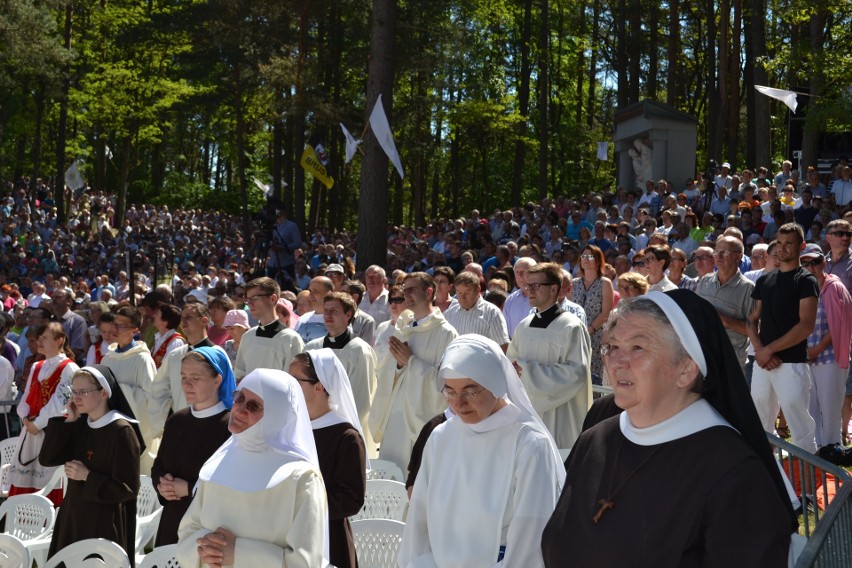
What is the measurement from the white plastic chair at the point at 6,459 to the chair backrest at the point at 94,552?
336 cm

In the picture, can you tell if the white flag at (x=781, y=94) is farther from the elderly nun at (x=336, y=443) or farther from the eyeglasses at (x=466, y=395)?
the eyeglasses at (x=466, y=395)

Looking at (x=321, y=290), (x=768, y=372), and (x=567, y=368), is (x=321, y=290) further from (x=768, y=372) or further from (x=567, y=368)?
(x=768, y=372)

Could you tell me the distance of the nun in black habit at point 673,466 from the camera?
8.45 ft

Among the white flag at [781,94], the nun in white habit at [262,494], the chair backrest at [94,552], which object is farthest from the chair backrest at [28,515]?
the white flag at [781,94]

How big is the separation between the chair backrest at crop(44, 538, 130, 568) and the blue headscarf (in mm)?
1031

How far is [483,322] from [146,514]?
10.9 feet

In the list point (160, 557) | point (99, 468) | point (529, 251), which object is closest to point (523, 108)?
point (529, 251)

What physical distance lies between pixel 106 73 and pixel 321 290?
111 ft

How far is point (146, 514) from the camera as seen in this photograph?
23.7ft

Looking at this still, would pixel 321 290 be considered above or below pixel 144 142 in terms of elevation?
below

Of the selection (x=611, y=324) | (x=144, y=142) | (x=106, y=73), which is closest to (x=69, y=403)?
(x=611, y=324)

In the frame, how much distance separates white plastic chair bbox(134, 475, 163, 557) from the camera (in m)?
6.80

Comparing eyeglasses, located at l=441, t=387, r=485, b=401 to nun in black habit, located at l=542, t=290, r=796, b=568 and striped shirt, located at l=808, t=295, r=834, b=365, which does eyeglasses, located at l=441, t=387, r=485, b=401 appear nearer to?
nun in black habit, located at l=542, t=290, r=796, b=568

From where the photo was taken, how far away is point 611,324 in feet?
9.87
